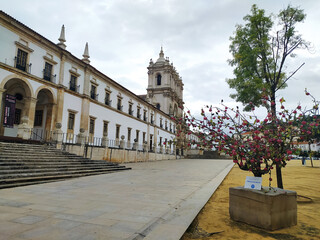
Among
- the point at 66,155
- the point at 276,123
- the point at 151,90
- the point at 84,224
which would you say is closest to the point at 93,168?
the point at 66,155

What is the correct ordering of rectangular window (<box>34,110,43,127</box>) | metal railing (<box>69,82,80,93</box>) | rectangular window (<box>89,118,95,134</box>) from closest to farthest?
rectangular window (<box>34,110,43,127</box>)
metal railing (<box>69,82,80,93</box>)
rectangular window (<box>89,118,95,134</box>)

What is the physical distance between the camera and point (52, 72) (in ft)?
60.4

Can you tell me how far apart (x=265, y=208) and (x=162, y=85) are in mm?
45983

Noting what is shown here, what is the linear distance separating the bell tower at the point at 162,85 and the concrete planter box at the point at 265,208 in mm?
42796

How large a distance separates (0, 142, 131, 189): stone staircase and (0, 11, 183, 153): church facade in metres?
3.20

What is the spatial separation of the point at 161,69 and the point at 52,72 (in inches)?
1307

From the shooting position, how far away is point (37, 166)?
938 centimetres

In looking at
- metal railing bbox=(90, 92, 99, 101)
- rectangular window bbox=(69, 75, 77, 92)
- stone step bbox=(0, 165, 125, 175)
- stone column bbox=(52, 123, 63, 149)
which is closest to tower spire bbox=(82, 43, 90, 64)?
rectangular window bbox=(69, 75, 77, 92)

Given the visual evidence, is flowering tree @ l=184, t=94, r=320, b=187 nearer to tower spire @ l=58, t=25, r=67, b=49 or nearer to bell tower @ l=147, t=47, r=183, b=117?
tower spire @ l=58, t=25, r=67, b=49

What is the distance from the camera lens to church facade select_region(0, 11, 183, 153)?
15.2 metres

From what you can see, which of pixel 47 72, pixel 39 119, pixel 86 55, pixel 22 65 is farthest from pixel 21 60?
pixel 86 55

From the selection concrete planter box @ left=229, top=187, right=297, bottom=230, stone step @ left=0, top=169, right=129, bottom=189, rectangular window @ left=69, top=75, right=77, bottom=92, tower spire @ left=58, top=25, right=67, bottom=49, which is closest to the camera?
concrete planter box @ left=229, top=187, right=297, bottom=230

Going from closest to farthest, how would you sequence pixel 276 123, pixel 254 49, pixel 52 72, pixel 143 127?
pixel 276 123 < pixel 254 49 < pixel 52 72 < pixel 143 127

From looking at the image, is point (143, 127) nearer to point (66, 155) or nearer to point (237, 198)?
point (66, 155)
